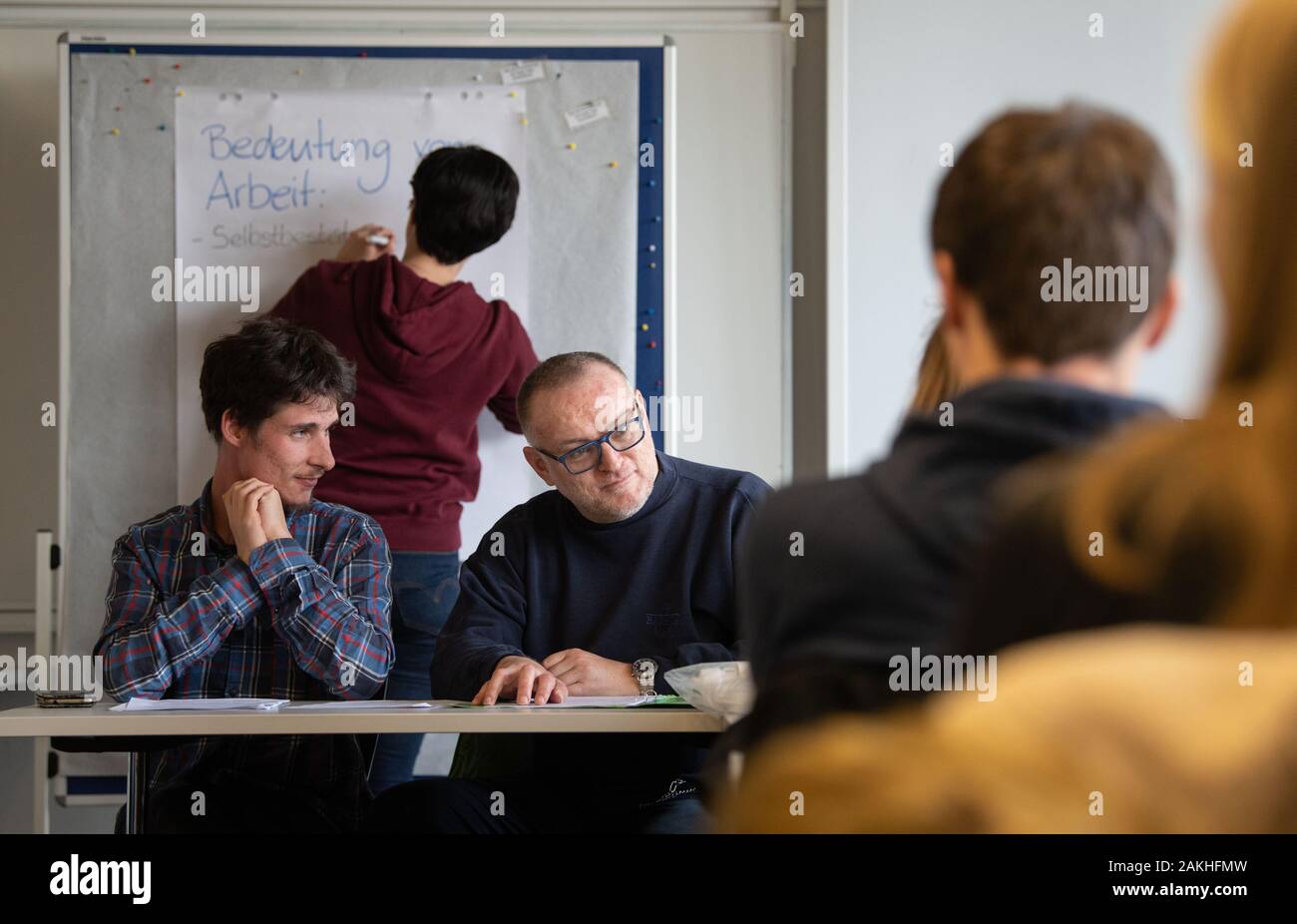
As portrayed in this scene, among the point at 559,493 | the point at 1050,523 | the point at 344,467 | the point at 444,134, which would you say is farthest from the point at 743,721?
the point at 444,134

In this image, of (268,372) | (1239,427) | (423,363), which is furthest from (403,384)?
(1239,427)

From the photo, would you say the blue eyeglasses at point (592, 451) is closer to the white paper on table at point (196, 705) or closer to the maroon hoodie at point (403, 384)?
the white paper on table at point (196, 705)

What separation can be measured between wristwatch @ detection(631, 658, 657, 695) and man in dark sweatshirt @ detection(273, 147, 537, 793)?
100 cm

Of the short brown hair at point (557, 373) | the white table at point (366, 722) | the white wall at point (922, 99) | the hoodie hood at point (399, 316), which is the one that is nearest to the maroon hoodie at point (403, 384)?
the hoodie hood at point (399, 316)

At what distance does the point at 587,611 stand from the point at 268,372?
32.8 inches

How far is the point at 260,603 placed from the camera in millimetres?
2471

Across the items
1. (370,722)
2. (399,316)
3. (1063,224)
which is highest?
(399,316)

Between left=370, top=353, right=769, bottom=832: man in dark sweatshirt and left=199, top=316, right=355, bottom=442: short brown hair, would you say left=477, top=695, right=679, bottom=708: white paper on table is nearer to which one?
left=370, top=353, right=769, bottom=832: man in dark sweatshirt

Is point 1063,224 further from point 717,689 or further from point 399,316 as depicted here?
point 399,316

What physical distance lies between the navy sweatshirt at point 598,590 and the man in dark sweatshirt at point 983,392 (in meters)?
1.53

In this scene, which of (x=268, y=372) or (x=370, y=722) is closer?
(x=370, y=722)

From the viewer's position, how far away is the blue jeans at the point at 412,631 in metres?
3.11
